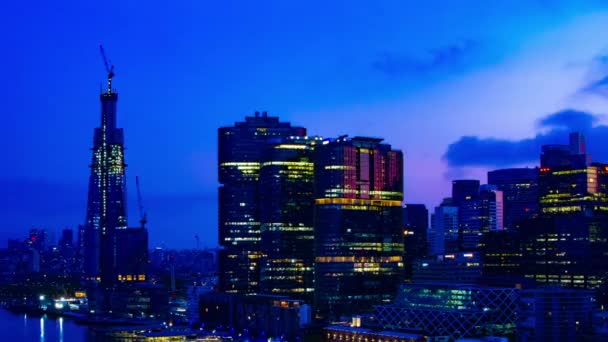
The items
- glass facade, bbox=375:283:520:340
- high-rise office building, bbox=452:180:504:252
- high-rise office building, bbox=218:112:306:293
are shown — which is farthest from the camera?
high-rise office building, bbox=452:180:504:252

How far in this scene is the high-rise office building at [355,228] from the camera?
110875mm

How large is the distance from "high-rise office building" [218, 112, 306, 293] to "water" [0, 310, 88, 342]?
19718mm

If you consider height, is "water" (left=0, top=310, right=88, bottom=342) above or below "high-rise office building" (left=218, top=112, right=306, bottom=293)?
below

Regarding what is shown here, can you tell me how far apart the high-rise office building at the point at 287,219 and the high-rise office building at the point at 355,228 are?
381 centimetres

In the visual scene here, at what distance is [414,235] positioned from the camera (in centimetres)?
14988

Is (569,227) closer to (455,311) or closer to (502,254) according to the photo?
(502,254)

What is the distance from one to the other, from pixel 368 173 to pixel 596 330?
3949 cm

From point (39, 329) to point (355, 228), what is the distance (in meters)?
44.9

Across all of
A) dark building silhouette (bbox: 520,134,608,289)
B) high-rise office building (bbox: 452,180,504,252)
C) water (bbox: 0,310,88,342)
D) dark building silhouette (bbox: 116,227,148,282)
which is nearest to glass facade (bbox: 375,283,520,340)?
dark building silhouette (bbox: 520,134,608,289)

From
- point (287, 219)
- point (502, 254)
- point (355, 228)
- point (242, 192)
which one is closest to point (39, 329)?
point (242, 192)

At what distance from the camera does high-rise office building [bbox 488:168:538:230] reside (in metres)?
159

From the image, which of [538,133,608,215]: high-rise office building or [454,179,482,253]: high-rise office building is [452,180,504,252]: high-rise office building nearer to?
[454,179,482,253]: high-rise office building

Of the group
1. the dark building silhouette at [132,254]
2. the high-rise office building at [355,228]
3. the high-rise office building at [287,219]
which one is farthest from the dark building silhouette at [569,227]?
the dark building silhouette at [132,254]

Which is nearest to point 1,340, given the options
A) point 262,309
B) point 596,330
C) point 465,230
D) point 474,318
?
point 262,309
